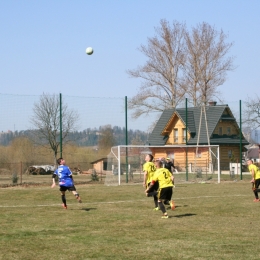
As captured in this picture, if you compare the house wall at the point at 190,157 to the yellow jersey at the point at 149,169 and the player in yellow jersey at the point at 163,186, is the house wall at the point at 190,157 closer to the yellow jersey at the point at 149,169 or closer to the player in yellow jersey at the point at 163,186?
the yellow jersey at the point at 149,169

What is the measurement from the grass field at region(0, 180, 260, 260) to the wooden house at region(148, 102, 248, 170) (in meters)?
20.3

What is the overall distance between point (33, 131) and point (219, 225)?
77.5ft

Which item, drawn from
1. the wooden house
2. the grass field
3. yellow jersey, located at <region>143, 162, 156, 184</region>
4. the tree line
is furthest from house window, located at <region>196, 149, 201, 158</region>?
yellow jersey, located at <region>143, 162, 156, 184</region>

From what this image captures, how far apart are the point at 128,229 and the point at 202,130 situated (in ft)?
144

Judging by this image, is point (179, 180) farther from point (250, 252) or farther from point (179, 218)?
point (250, 252)

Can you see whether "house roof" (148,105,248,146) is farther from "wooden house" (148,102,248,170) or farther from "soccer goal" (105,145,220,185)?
"soccer goal" (105,145,220,185)

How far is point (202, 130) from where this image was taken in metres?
58.3

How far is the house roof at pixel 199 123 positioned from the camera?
5309 cm

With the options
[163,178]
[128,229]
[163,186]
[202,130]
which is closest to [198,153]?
[202,130]

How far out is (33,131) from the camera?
37750 millimetres

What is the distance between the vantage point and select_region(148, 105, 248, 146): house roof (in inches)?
2090

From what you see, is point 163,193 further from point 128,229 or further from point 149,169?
point 149,169

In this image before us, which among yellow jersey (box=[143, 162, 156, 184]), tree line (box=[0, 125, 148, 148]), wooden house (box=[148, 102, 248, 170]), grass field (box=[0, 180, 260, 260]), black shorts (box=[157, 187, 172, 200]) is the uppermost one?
wooden house (box=[148, 102, 248, 170])

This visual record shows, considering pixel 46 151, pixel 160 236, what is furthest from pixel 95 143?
pixel 160 236
